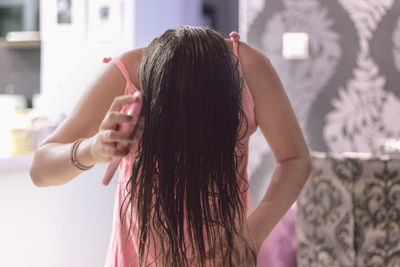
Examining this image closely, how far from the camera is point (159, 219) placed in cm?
71

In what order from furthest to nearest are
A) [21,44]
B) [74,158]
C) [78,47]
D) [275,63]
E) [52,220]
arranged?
1. [21,44]
2. [275,63]
3. [78,47]
4. [52,220]
5. [74,158]

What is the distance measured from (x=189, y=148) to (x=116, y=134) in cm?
11

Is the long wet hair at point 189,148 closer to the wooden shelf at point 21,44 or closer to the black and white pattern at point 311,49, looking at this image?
the black and white pattern at point 311,49

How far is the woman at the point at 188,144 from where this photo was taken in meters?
0.66

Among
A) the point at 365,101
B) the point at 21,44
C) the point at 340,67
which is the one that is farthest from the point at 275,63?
the point at 21,44

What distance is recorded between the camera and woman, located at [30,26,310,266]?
2.15 feet

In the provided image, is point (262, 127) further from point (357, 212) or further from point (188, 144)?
point (357, 212)

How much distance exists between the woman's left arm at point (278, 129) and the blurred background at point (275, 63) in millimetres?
1885

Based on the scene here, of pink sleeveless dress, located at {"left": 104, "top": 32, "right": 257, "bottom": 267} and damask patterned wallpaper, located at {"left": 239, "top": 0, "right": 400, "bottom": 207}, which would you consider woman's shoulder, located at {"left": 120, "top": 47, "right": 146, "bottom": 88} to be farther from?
damask patterned wallpaper, located at {"left": 239, "top": 0, "right": 400, "bottom": 207}

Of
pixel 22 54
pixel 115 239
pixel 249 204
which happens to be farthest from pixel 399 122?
pixel 22 54

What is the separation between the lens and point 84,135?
840 millimetres

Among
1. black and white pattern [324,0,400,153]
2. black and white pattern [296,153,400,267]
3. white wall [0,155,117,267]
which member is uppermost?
black and white pattern [324,0,400,153]

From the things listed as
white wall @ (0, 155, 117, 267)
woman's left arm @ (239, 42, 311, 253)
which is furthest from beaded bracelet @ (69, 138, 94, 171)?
white wall @ (0, 155, 117, 267)

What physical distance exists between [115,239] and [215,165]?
13.2 inches
